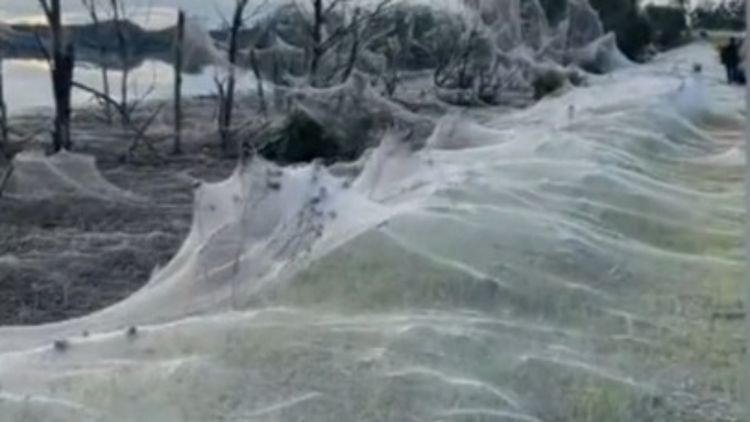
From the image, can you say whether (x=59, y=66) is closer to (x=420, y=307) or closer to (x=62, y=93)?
(x=62, y=93)

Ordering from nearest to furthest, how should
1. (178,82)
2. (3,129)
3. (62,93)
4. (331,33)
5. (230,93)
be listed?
1. (3,129)
2. (62,93)
3. (178,82)
4. (230,93)
5. (331,33)

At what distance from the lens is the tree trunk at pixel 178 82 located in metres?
7.10

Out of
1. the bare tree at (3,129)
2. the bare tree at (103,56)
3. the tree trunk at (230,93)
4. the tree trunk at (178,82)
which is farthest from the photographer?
the bare tree at (103,56)

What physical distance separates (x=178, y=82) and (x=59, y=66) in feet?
2.75

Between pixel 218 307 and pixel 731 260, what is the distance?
1.58 m

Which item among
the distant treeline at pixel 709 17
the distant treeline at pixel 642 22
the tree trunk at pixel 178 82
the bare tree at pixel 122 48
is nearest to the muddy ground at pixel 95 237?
the tree trunk at pixel 178 82

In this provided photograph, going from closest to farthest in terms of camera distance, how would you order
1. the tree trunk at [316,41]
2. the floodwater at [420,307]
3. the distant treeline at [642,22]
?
the floodwater at [420,307], the tree trunk at [316,41], the distant treeline at [642,22]

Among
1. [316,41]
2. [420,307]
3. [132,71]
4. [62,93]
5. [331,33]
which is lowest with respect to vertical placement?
[331,33]

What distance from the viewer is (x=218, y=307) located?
3730 millimetres

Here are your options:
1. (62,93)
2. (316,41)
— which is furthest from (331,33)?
(62,93)

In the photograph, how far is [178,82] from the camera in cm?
724

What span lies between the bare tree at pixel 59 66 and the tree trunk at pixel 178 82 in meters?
0.50

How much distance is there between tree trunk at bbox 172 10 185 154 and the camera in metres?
7.10

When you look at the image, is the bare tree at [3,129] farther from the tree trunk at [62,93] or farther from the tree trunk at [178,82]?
the tree trunk at [178,82]
